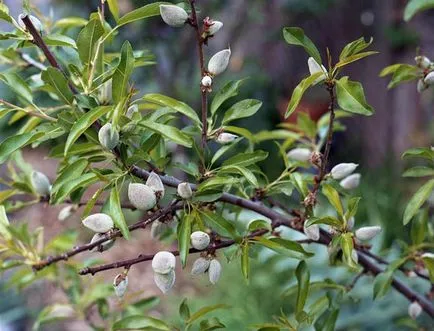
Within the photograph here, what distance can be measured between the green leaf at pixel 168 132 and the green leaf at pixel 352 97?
0.12m

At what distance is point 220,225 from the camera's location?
473 mm

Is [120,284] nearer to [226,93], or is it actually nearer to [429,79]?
[226,93]

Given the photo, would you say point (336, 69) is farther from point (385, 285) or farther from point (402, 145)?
point (402, 145)

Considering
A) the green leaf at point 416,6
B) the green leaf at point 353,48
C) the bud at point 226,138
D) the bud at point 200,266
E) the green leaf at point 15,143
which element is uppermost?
the green leaf at point 353,48

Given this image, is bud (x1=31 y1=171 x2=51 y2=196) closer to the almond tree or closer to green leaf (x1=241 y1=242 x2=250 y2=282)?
the almond tree

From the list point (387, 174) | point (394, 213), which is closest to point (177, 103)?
point (394, 213)

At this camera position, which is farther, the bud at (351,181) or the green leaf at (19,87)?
the bud at (351,181)

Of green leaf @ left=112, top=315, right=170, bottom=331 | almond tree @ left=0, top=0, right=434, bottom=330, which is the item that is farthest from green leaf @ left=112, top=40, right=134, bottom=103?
green leaf @ left=112, top=315, right=170, bottom=331

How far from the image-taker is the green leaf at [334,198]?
1.65 feet

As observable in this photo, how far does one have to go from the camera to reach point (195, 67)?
2.74 metres

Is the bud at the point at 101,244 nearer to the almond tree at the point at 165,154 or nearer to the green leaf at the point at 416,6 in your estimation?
the almond tree at the point at 165,154

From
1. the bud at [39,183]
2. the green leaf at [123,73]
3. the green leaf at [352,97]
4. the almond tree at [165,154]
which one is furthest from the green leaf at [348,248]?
the bud at [39,183]

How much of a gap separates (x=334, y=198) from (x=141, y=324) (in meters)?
0.21

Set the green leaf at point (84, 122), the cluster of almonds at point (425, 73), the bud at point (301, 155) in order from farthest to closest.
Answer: the bud at point (301, 155) → the cluster of almonds at point (425, 73) → the green leaf at point (84, 122)
